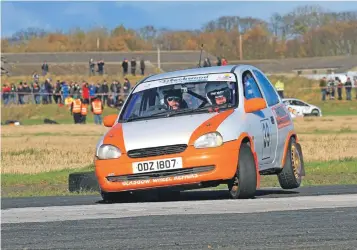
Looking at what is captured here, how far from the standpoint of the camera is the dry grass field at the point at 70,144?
21.4 metres

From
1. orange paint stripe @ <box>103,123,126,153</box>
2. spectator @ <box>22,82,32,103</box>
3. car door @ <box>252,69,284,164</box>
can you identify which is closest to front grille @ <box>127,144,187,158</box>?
orange paint stripe @ <box>103,123,126,153</box>

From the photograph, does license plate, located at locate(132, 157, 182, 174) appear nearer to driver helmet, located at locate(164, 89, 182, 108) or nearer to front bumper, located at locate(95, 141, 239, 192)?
front bumper, located at locate(95, 141, 239, 192)

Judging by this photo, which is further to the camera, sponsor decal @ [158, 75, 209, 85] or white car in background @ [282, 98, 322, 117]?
white car in background @ [282, 98, 322, 117]

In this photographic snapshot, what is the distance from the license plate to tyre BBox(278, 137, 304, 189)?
8.41 ft

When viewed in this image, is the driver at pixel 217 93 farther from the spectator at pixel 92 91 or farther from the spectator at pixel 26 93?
the spectator at pixel 26 93

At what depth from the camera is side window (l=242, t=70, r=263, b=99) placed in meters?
11.5

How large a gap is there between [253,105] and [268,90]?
5.14 ft

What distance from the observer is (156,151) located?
10055 mm

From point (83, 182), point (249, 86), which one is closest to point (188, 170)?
point (249, 86)

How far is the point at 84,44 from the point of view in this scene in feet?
356

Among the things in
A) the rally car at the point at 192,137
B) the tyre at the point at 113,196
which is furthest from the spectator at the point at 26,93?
the tyre at the point at 113,196

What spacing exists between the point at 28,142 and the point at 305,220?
72.9 feet

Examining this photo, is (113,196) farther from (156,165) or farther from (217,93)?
(217,93)

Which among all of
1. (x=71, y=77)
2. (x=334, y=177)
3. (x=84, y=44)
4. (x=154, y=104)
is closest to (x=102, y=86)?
(x=71, y=77)
